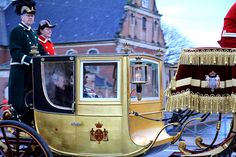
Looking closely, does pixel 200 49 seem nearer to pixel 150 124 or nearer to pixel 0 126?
pixel 150 124

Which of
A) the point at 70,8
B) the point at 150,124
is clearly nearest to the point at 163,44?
the point at 70,8

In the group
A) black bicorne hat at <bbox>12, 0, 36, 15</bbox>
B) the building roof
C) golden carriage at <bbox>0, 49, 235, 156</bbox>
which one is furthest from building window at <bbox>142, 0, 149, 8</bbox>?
golden carriage at <bbox>0, 49, 235, 156</bbox>

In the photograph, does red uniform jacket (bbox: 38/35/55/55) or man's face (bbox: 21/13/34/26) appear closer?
man's face (bbox: 21/13/34/26)

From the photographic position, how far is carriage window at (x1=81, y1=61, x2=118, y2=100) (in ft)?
17.3

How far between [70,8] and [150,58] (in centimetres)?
3670

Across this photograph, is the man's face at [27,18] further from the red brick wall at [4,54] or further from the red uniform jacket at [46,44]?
the red brick wall at [4,54]

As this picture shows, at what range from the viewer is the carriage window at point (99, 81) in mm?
5277

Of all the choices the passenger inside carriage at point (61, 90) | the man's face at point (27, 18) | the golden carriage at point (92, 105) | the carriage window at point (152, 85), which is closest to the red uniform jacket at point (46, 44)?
the man's face at point (27, 18)

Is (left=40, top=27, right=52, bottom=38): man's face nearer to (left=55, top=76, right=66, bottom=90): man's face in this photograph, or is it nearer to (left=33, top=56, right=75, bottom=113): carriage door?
(left=33, top=56, right=75, bottom=113): carriage door

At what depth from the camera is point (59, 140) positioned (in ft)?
17.8

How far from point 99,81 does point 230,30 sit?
1.78 metres

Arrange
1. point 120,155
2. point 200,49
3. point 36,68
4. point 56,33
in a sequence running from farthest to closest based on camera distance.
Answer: point 56,33, point 36,68, point 120,155, point 200,49

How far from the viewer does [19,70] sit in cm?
584

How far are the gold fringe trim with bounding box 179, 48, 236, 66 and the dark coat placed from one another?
2.13m
